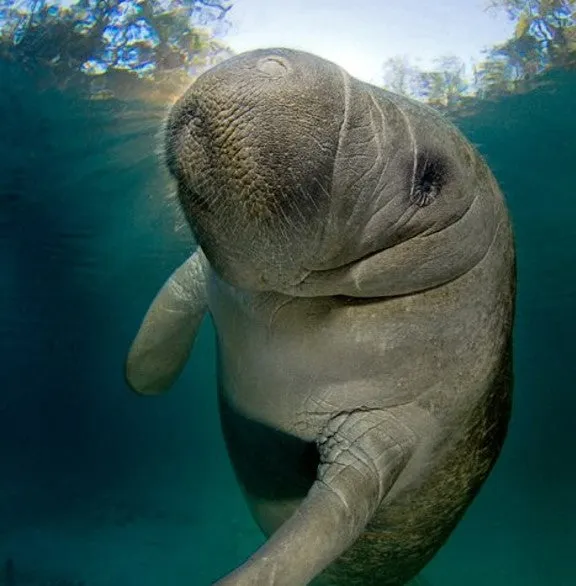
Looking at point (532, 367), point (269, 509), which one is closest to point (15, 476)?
point (532, 367)

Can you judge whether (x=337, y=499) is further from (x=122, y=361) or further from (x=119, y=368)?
(x=119, y=368)

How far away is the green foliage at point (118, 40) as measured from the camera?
10758mm

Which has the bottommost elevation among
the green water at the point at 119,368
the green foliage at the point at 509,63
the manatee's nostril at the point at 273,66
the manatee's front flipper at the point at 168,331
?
the green water at the point at 119,368

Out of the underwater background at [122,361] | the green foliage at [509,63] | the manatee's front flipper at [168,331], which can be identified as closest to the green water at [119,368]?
the underwater background at [122,361]

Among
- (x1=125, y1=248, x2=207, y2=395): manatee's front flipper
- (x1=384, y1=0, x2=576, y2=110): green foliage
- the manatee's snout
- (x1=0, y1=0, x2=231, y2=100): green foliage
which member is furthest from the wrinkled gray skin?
(x1=384, y1=0, x2=576, y2=110): green foliage

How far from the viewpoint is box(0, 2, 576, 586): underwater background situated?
14344 millimetres

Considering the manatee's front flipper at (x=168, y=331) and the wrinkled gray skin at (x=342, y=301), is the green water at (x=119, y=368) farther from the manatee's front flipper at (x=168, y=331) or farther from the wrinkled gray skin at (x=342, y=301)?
the manatee's front flipper at (x=168, y=331)

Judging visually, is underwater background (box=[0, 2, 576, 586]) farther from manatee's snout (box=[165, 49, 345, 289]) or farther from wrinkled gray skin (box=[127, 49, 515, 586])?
wrinkled gray skin (box=[127, 49, 515, 586])

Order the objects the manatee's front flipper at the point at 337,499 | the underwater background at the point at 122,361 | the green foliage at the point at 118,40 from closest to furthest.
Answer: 1. the manatee's front flipper at the point at 337,499
2. the green foliage at the point at 118,40
3. the underwater background at the point at 122,361

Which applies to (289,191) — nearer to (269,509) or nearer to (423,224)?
(423,224)

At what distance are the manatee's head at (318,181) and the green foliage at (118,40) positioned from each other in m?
9.15

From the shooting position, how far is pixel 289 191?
203 cm

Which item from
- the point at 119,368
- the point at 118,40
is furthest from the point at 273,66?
the point at 119,368

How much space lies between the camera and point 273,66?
2.05 m
